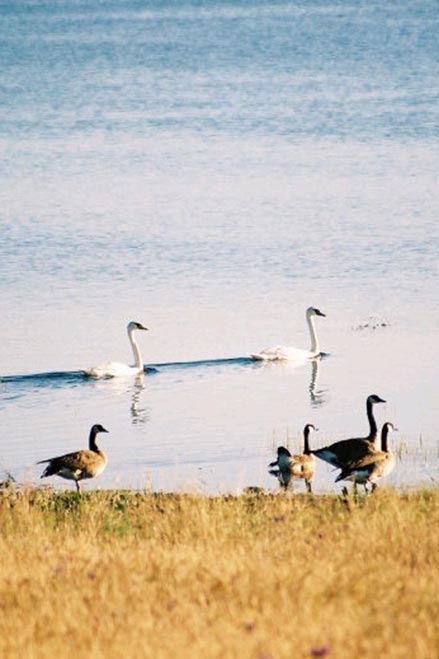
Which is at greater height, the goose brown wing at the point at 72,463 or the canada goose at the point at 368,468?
the goose brown wing at the point at 72,463

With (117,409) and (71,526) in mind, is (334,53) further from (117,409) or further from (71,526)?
(71,526)

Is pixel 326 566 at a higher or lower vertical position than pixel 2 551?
lower

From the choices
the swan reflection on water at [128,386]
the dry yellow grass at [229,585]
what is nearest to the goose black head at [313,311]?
the swan reflection on water at [128,386]

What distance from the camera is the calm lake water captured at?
22469 millimetres

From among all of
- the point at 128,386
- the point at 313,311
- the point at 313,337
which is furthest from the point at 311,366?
the point at 128,386

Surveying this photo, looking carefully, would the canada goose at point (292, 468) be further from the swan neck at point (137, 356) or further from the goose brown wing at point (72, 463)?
the swan neck at point (137, 356)

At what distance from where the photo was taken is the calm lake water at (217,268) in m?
22.5

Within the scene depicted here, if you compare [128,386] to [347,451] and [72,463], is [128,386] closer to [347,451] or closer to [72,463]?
[72,463]

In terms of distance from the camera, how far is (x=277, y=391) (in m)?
25.9

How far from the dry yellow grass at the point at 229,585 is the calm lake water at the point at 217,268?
469 centimetres

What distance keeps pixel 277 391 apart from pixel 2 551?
14.5m

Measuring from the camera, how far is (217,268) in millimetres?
38344

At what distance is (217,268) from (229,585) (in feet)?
94.6

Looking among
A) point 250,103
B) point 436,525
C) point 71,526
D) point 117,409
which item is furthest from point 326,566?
point 250,103
